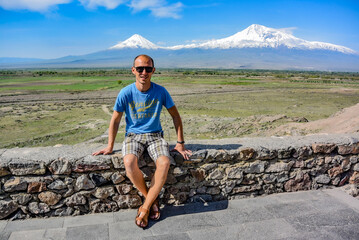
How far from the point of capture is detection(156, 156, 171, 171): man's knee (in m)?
3.12

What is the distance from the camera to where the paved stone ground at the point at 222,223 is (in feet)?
9.34

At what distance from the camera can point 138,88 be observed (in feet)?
11.4

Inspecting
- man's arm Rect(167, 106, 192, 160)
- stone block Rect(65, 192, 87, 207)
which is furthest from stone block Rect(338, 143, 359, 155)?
stone block Rect(65, 192, 87, 207)

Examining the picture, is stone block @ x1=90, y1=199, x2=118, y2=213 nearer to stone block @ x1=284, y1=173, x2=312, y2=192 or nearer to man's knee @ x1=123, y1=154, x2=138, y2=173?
man's knee @ x1=123, y1=154, x2=138, y2=173

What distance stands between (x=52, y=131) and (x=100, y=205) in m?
11.6

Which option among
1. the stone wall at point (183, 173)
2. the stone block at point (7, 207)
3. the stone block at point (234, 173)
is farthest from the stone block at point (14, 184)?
the stone block at point (234, 173)

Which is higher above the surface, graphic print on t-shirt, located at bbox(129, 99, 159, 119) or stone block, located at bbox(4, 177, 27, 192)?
graphic print on t-shirt, located at bbox(129, 99, 159, 119)

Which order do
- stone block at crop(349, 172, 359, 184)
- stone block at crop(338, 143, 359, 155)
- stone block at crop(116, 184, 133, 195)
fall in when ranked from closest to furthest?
stone block at crop(116, 184, 133, 195)
stone block at crop(338, 143, 359, 155)
stone block at crop(349, 172, 359, 184)

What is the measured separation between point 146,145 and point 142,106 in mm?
460

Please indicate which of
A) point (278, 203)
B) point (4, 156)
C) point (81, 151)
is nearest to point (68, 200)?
point (81, 151)

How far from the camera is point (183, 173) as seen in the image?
3461mm

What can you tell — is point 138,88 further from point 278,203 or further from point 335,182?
point 335,182

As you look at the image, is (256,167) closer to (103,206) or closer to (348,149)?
(348,149)

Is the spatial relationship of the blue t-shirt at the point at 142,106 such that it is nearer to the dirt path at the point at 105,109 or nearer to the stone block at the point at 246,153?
the stone block at the point at 246,153
